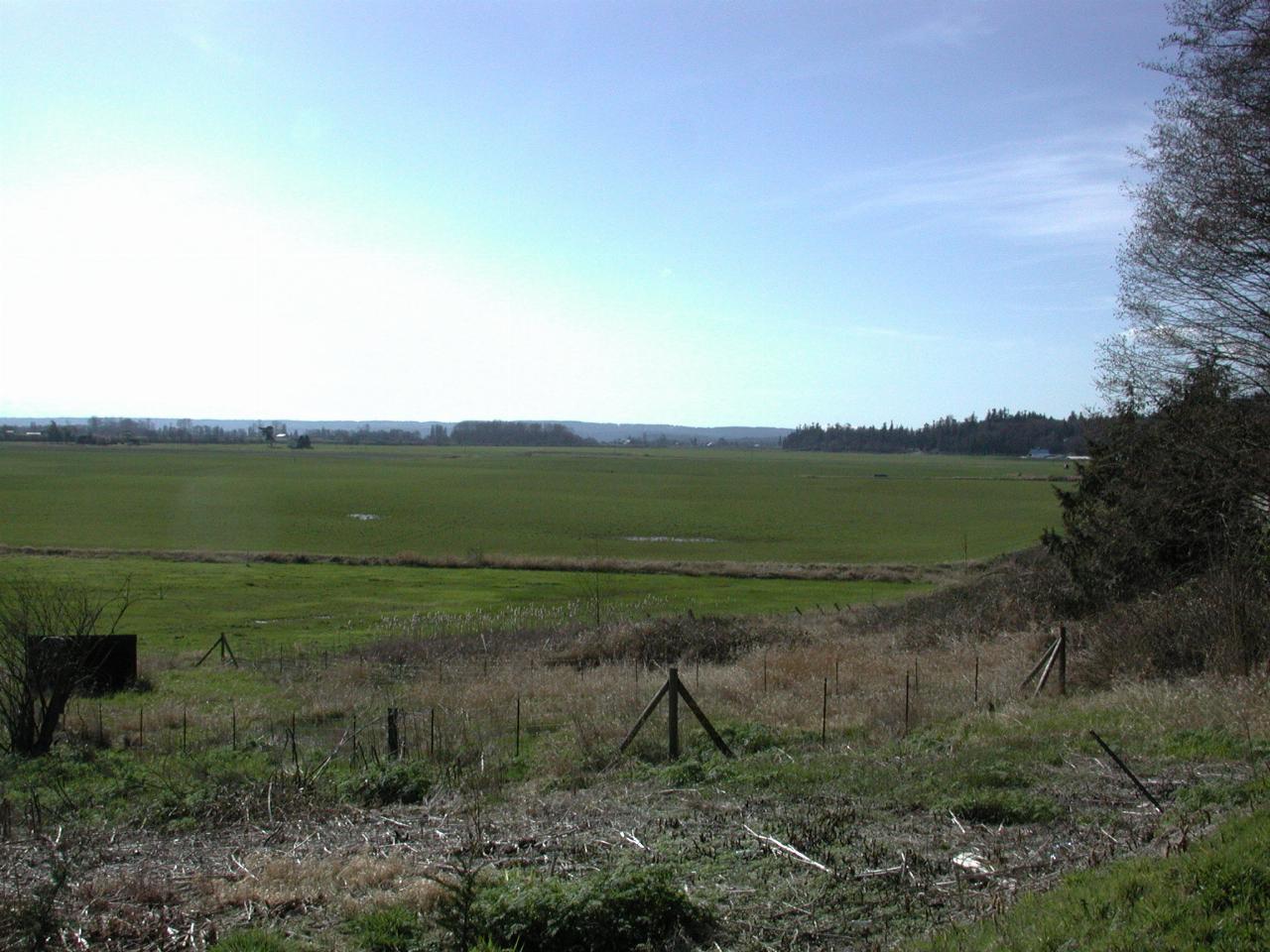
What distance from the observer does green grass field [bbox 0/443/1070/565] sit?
60.8 metres

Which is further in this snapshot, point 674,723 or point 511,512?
point 511,512

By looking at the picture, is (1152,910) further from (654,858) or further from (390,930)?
(390,930)

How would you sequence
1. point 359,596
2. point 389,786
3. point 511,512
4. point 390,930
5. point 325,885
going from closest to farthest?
1. point 390,930
2. point 325,885
3. point 389,786
4. point 359,596
5. point 511,512

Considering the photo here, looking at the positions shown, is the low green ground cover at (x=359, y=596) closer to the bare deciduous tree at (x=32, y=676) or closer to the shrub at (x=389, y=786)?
the bare deciduous tree at (x=32, y=676)

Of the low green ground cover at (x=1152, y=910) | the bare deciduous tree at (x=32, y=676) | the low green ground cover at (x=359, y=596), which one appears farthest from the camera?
the low green ground cover at (x=359, y=596)

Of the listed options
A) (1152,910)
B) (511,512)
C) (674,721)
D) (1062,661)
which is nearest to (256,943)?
(1152,910)

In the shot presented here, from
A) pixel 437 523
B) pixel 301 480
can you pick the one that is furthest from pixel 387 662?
pixel 301 480

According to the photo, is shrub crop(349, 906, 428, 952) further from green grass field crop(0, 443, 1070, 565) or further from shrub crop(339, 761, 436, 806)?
green grass field crop(0, 443, 1070, 565)

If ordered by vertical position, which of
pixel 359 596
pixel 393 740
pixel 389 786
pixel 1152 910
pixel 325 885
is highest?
pixel 1152 910

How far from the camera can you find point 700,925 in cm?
584

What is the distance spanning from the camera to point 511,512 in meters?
82.3

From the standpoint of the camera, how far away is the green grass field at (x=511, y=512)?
6075 centimetres

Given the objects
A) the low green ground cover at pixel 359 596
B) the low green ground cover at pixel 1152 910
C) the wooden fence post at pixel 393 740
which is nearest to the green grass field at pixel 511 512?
the low green ground cover at pixel 359 596

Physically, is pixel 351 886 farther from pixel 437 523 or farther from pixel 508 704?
pixel 437 523
